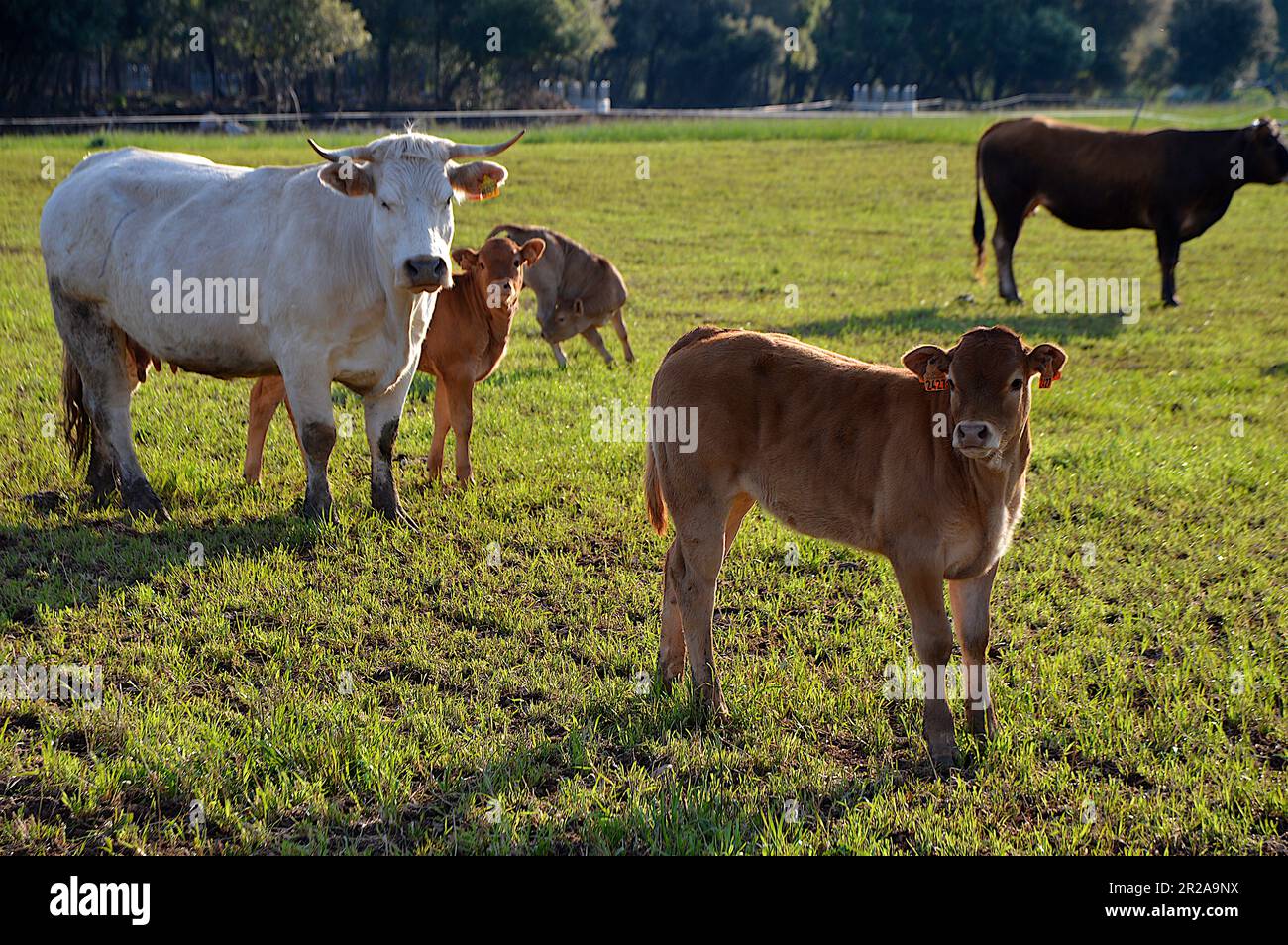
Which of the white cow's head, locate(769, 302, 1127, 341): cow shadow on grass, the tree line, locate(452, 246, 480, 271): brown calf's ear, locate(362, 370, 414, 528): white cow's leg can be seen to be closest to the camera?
the white cow's head

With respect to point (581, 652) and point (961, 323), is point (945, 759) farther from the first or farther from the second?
point (961, 323)

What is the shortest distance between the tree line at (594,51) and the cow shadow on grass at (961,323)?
36.3 metres

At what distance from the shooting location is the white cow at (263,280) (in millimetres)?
7129

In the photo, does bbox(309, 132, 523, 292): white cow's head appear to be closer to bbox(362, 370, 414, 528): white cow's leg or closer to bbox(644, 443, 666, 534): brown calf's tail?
bbox(362, 370, 414, 528): white cow's leg

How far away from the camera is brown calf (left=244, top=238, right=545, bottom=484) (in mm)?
8195

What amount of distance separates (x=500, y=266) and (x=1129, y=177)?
11.3 meters

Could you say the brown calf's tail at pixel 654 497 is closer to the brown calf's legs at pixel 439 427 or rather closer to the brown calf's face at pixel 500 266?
the brown calf's legs at pixel 439 427

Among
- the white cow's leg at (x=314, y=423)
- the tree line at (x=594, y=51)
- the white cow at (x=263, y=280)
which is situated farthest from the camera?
the tree line at (x=594, y=51)

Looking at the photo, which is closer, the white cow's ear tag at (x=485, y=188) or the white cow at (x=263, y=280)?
the white cow at (x=263, y=280)

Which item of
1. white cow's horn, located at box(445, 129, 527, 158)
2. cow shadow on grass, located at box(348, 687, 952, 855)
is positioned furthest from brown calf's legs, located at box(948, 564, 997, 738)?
white cow's horn, located at box(445, 129, 527, 158)

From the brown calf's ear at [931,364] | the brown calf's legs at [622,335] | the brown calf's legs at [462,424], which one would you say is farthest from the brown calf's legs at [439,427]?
the brown calf's ear at [931,364]

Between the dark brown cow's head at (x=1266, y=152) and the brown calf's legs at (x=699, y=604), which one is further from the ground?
the dark brown cow's head at (x=1266, y=152)
